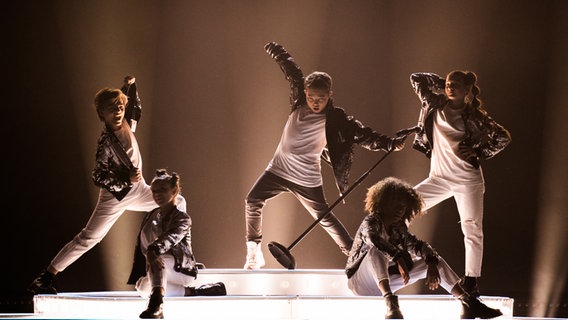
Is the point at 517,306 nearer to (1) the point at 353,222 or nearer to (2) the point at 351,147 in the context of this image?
(1) the point at 353,222

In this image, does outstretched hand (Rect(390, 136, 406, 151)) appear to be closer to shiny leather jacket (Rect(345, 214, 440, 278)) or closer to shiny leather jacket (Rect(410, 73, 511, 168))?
shiny leather jacket (Rect(410, 73, 511, 168))

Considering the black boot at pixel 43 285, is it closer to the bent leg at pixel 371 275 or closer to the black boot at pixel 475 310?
the bent leg at pixel 371 275

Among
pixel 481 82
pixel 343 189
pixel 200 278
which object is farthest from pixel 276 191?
pixel 481 82

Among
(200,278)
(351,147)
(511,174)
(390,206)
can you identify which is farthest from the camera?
(511,174)

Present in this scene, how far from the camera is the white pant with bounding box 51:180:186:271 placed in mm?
6004

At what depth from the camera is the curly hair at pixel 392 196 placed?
16.3ft

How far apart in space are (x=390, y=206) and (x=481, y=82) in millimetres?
2386

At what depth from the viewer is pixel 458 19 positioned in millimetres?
6934

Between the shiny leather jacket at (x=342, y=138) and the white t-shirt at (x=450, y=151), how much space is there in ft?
1.37

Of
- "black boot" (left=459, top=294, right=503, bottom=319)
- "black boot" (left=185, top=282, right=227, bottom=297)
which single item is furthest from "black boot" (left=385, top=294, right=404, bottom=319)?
"black boot" (left=185, top=282, right=227, bottom=297)

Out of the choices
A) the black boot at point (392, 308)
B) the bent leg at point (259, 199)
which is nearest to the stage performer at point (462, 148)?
the bent leg at point (259, 199)

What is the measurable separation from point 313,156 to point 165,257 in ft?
6.36

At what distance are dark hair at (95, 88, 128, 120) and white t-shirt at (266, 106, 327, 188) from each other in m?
1.33

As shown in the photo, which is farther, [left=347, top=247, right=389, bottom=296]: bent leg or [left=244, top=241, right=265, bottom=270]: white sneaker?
[left=244, top=241, right=265, bottom=270]: white sneaker
